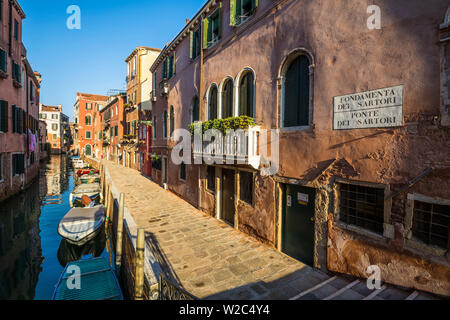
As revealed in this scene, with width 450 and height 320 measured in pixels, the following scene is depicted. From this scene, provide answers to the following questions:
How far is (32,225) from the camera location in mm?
13094

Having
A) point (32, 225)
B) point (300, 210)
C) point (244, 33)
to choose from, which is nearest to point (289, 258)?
point (300, 210)

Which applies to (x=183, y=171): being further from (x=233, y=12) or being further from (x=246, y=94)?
(x=233, y=12)

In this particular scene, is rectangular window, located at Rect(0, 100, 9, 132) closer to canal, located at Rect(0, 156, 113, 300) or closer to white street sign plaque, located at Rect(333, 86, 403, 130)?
canal, located at Rect(0, 156, 113, 300)

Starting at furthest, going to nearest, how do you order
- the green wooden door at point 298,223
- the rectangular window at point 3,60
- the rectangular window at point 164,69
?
the rectangular window at point 164,69 < the rectangular window at point 3,60 < the green wooden door at point 298,223

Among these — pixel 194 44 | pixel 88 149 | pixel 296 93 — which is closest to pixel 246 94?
pixel 296 93

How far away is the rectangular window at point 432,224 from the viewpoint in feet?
12.2

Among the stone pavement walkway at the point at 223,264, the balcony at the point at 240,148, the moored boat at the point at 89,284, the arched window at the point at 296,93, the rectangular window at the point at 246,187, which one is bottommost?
the moored boat at the point at 89,284

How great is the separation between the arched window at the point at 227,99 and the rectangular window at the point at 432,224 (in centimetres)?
625

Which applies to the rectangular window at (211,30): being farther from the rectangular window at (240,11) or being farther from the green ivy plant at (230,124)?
the green ivy plant at (230,124)

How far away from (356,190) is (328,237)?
1.27 meters

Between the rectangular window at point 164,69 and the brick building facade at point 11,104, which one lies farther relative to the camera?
the rectangular window at point 164,69

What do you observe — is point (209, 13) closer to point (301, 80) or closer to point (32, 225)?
point (301, 80)

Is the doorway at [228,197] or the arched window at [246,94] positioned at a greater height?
the arched window at [246,94]

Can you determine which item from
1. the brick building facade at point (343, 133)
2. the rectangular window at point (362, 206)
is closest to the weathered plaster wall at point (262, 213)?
the brick building facade at point (343, 133)
